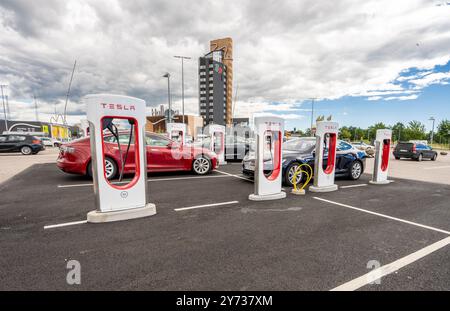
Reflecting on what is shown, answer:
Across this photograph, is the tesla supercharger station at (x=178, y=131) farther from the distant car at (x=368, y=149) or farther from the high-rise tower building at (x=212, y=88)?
the high-rise tower building at (x=212, y=88)

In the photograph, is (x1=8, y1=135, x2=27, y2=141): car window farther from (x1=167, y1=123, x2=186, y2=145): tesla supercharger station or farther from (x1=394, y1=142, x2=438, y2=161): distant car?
(x1=394, y1=142, x2=438, y2=161): distant car

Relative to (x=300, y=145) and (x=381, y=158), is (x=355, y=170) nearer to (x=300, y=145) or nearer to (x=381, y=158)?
(x=381, y=158)

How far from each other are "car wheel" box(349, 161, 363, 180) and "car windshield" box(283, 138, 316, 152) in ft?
5.78

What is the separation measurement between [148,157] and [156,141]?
56cm

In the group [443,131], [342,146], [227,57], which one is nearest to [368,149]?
[342,146]

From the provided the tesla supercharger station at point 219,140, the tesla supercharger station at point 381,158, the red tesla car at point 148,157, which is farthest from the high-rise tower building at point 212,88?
the tesla supercharger station at point 381,158

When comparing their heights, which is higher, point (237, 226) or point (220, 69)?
point (220, 69)

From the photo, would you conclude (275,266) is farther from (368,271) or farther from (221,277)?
(368,271)

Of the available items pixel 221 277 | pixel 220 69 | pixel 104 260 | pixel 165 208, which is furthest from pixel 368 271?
pixel 220 69

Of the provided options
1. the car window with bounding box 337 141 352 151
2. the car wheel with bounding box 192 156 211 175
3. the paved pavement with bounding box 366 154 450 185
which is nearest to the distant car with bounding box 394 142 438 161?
the paved pavement with bounding box 366 154 450 185

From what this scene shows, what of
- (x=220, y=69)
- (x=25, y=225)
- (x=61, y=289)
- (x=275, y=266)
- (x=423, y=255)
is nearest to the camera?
(x=61, y=289)

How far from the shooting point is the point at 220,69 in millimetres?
90188
